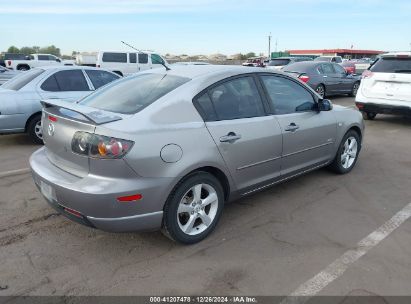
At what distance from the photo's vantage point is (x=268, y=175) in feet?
→ 13.6

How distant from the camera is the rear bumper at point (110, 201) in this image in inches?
116

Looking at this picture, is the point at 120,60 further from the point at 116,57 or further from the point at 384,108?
the point at 384,108

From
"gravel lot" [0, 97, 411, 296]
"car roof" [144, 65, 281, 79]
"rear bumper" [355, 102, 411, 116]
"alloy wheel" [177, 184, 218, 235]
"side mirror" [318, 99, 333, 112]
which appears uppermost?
"car roof" [144, 65, 281, 79]

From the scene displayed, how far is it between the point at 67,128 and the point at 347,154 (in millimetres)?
3925

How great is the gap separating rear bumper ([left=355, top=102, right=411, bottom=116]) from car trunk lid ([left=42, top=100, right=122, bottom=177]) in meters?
7.26

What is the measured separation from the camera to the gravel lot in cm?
292

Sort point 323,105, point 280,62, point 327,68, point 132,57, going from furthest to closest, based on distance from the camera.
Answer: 1. point 132,57
2. point 280,62
3. point 327,68
4. point 323,105

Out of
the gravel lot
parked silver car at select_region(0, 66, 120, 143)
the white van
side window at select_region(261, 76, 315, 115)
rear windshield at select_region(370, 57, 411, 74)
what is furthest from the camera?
the white van

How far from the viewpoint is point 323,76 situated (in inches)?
541

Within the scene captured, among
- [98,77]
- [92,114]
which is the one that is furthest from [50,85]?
[92,114]

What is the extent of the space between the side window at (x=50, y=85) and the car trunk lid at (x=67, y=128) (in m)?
3.75

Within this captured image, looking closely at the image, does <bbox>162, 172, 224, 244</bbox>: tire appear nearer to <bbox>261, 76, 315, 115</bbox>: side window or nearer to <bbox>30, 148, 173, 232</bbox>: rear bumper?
<bbox>30, 148, 173, 232</bbox>: rear bumper

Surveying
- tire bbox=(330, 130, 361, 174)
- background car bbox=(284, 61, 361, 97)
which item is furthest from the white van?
tire bbox=(330, 130, 361, 174)

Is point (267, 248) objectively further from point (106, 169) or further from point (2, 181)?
point (2, 181)
